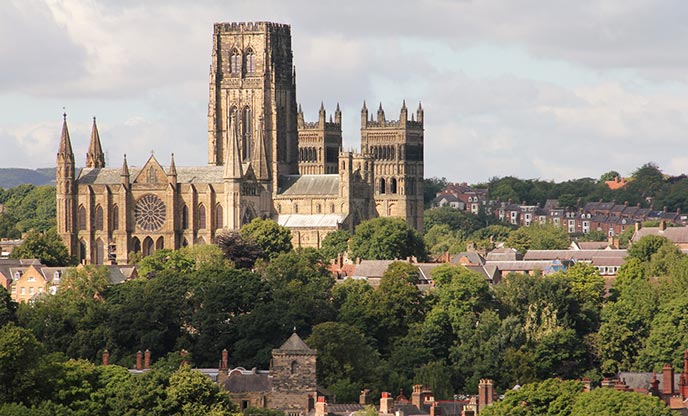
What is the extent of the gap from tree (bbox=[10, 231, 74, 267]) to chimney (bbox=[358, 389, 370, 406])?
61276 mm

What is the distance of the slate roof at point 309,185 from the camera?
180 meters

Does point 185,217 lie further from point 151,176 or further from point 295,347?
point 295,347

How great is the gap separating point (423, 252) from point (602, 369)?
5094cm

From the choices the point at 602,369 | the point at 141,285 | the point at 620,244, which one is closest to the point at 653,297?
the point at 602,369

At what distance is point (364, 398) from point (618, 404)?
16132 millimetres

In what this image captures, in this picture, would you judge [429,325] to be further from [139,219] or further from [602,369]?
[139,219]

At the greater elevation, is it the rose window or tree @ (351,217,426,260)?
the rose window

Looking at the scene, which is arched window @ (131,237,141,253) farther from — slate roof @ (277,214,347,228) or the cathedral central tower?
the cathedral central tower

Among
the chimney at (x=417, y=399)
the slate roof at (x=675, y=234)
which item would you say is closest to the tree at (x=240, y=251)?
the slate roof at (x=675, y=234)

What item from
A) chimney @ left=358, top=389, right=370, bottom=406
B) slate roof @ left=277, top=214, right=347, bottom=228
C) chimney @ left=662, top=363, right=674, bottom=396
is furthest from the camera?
slate roof @ left=277, top=214, right=347, bottom=228

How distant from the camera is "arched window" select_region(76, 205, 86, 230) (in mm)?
174375

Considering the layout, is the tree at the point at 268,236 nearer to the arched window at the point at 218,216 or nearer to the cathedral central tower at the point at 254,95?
the arched window at the point at 218,216

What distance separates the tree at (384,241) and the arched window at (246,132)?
67.3ft

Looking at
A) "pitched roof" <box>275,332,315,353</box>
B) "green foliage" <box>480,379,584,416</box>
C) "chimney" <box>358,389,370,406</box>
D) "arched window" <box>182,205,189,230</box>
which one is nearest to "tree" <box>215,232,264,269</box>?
"arched window" <box>182,205,189,230</box>
